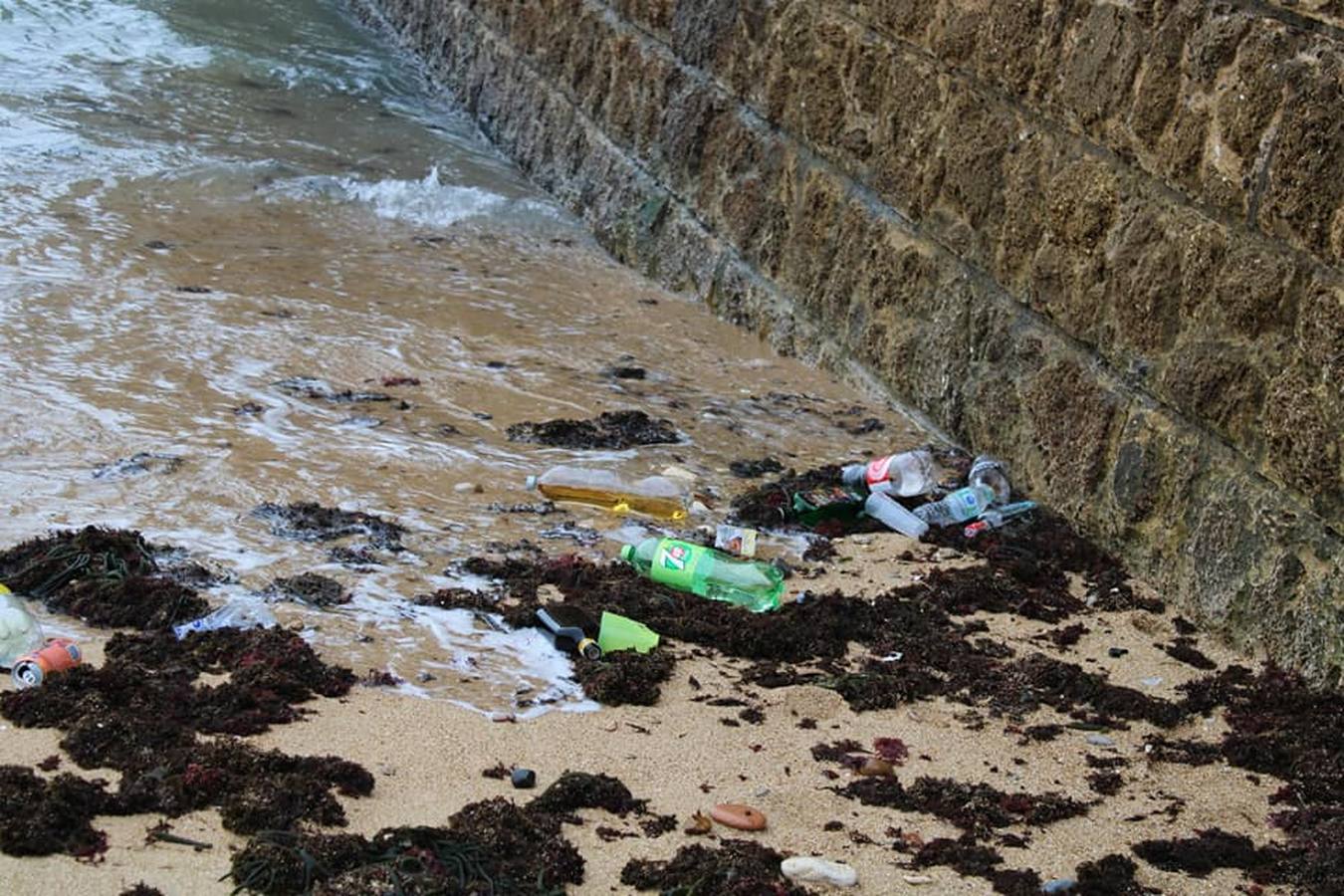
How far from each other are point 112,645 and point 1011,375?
121 inches

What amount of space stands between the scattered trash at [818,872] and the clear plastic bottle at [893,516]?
228cm

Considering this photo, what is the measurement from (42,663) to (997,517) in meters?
2.99

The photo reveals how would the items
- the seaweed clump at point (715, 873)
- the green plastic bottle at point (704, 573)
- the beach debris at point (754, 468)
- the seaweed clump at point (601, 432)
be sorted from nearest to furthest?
the seaweed clump at point (715, 873)
the green plastic bottle at point (704, 573)
the beach debris at point (754, 468)
the seaweed clump at point (601, 432)

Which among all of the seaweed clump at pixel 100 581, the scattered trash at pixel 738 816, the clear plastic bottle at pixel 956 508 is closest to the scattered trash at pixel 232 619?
the seaweed clump at pixel 100 581

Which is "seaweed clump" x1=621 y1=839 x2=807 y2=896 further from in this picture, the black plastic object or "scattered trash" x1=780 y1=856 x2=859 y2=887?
the black plastic object

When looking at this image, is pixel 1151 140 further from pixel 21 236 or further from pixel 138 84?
pixel 138 84

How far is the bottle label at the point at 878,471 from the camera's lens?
573cm

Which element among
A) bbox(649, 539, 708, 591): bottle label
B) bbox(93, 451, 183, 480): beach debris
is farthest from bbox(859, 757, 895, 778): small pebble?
bbox(93, 451, 183, 480): beach debris

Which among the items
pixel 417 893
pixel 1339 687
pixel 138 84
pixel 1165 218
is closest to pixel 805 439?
pixel 1165 218

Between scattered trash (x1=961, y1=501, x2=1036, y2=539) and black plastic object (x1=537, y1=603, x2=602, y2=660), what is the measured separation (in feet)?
4.90

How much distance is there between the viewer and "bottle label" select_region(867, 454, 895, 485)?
18.8ft

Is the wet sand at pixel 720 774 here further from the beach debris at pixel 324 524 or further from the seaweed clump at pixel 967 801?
the beach debris at pixel 324 524

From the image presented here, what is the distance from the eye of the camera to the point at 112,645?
4078 mm

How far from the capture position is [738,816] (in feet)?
11.5
